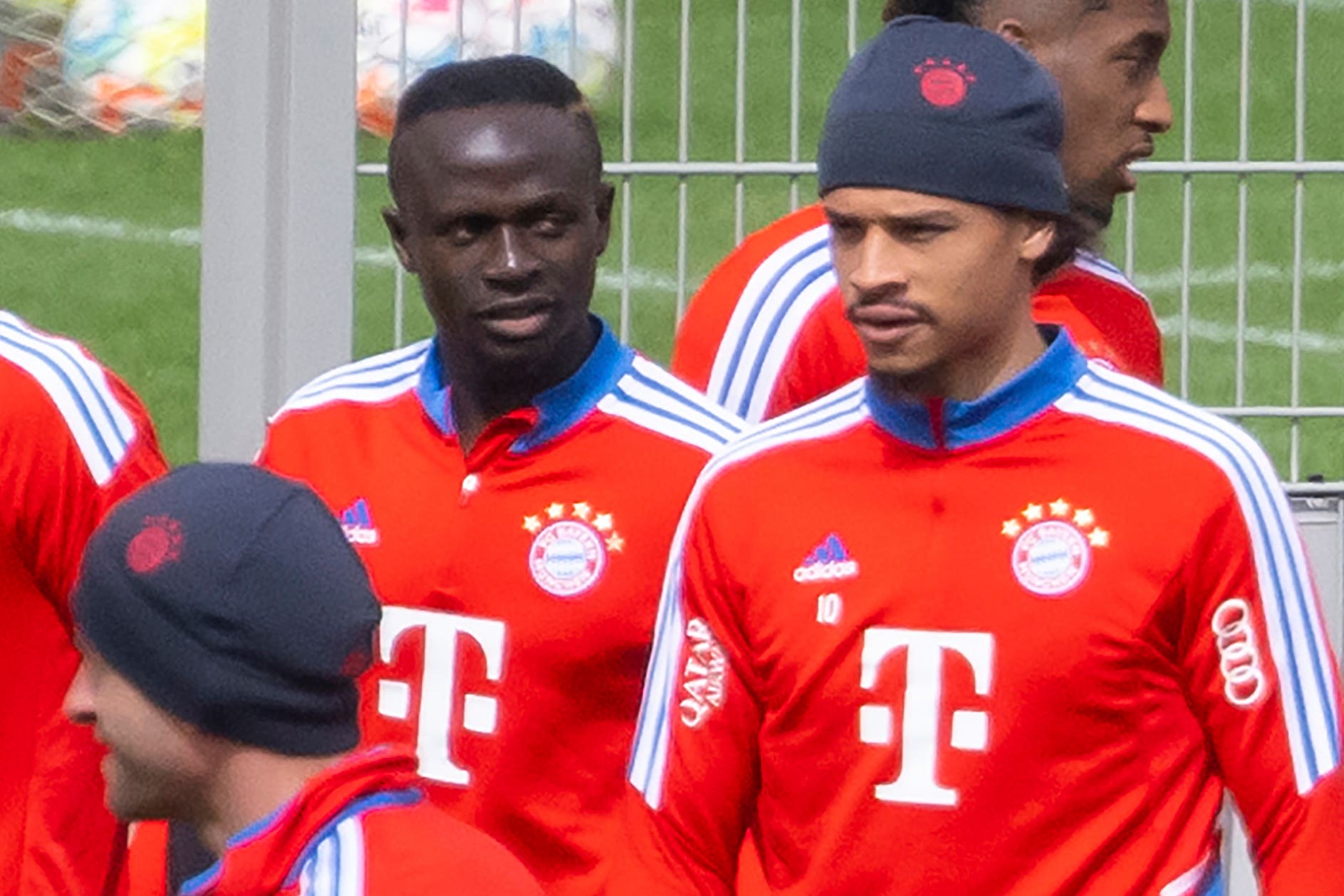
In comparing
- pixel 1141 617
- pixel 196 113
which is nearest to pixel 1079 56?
pixel 1141 617

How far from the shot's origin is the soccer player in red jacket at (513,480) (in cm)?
438

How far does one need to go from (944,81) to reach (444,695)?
100cm

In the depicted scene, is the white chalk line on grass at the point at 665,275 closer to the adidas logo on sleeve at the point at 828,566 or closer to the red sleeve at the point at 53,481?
the red sleeve at the point at 53,481

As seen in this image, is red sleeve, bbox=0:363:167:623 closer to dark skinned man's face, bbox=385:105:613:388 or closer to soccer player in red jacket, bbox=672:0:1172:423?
dark skinned man's face, bbox=385:105:613:388

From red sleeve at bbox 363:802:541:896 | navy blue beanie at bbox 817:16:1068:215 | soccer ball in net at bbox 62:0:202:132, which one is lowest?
red sleeve at bbox 363:802:541:896

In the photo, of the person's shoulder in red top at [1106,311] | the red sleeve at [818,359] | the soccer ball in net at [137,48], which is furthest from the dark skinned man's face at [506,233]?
the soccer ball in net at [137,48]

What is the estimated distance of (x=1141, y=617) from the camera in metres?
3.97

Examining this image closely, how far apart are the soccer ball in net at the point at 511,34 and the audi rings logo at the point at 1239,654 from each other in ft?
5.90

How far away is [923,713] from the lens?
158 inches

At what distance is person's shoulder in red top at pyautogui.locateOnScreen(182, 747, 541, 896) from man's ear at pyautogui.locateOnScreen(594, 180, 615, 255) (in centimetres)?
146

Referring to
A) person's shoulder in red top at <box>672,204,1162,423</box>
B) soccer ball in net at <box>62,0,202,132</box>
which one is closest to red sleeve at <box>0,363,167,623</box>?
person's shoulder in red top at <box>672,204,1162,423</box>

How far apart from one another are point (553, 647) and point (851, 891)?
1.78 feet

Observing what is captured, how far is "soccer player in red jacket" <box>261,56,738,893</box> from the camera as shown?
438cm

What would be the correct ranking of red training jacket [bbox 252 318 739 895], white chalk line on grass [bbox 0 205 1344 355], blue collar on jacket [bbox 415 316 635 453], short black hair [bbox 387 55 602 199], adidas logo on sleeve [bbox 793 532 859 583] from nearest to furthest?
1. adidas logo on sleeve [bbox 793 532 859 583]
2. red training jacket [bbox 252 318 739 895]
3. blue collar on jacket [bbox 415 316 635 453]
4. short black hair [bbox 387 55 602 199]
5. white chalk line on grass [bbox 0 205 1344 355]
